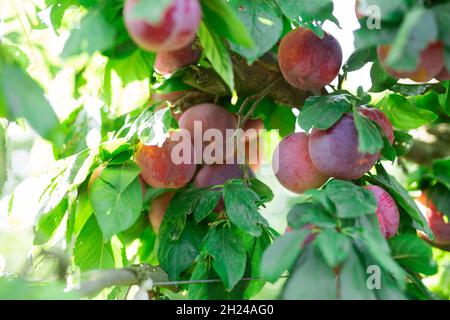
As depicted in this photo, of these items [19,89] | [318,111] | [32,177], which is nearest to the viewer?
[19,89]

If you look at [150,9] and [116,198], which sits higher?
[150,9]

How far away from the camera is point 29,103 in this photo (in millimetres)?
494

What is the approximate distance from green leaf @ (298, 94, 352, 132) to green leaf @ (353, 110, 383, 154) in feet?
0.14

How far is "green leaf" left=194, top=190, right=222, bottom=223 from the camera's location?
868 mm

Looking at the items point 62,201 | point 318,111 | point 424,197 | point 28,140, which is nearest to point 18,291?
point 62,201

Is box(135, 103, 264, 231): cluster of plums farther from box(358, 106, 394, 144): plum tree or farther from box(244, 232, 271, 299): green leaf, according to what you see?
box(358, 106, 394, 144): plum tree

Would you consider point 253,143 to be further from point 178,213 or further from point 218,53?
point 218,53

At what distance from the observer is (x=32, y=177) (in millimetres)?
932

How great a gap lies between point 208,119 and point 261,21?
11.6 inches

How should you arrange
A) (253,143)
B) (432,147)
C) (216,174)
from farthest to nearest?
(432,147) → (253,143) → (216,174)

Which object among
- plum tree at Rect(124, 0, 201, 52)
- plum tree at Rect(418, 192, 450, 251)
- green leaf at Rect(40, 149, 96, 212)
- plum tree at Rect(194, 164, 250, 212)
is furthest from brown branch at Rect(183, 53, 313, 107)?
plum tree at Rect(124, 0, 201, 52)

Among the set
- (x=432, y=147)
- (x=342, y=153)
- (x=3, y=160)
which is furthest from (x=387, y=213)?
(x=432, y=147)

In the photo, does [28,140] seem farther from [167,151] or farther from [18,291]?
[18,291]

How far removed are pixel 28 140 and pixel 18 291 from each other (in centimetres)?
60
